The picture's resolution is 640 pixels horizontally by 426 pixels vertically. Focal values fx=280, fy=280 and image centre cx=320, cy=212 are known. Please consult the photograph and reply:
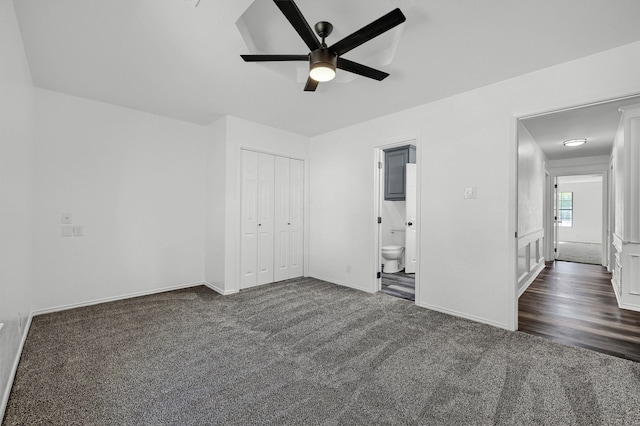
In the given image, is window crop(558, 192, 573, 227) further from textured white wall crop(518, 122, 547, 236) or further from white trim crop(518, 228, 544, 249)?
white trim crop(518, 228, 544, 249)

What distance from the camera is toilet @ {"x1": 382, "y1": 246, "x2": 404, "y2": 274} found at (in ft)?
A: 16.5

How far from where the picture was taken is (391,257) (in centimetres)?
506

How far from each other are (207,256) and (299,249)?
1.47m

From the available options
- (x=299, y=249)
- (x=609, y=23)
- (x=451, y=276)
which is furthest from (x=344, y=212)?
(x=609, y=23)

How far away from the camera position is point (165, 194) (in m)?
4.00

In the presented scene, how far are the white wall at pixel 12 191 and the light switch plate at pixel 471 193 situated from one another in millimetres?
3739

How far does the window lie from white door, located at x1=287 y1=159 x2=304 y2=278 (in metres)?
11.5

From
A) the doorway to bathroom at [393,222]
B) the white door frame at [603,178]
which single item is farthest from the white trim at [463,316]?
the white door frame at [603,178]

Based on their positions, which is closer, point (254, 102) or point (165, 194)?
point (254, 102)

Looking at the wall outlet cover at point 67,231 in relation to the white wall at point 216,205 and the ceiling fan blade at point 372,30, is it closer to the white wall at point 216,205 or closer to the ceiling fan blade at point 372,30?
the white wall at point 216,205

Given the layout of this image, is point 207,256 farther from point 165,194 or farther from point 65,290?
point 65,290

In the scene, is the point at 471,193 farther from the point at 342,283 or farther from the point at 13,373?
the point at 13,373

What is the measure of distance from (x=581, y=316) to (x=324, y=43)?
388cm

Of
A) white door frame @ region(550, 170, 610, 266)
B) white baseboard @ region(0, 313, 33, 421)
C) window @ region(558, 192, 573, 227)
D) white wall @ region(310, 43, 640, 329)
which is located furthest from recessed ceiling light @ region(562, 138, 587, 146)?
window @ region(558, 192, 573, 227)
